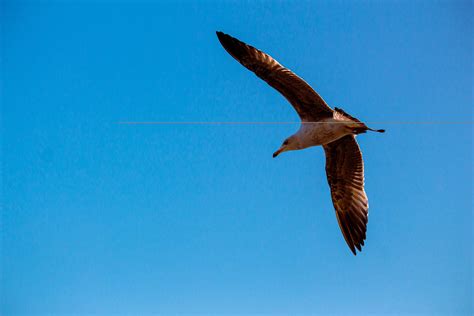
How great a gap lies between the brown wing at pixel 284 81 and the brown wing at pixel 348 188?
3.05 feet

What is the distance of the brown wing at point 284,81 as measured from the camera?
21.9ft

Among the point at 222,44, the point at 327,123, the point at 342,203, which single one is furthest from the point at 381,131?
the point at 222,44

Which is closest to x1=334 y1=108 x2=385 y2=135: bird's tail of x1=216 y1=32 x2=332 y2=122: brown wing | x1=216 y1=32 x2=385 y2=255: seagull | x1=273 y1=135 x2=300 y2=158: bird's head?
x1=216 y1=32 x2=385 y2=255: seagull

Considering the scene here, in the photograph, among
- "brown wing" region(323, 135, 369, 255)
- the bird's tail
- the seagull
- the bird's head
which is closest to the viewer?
the bird's tail

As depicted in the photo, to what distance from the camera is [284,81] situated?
22.2 feet

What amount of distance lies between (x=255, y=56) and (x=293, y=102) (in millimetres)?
880

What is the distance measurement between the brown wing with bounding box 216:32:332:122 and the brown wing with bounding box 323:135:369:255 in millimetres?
930

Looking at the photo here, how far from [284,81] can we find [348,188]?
2.46 meters

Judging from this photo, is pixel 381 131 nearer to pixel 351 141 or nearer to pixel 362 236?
pixel 351 141

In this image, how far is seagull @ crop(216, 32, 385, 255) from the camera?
6.76 meters

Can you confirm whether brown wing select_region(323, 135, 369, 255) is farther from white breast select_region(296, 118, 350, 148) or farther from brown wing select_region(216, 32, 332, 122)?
brown wing select_region(216, 32, 332, 122)

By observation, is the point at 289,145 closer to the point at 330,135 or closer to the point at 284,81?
the point at 330,135

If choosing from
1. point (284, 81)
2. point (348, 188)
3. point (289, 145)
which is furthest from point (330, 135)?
point (348, 188)

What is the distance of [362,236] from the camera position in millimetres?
7875
